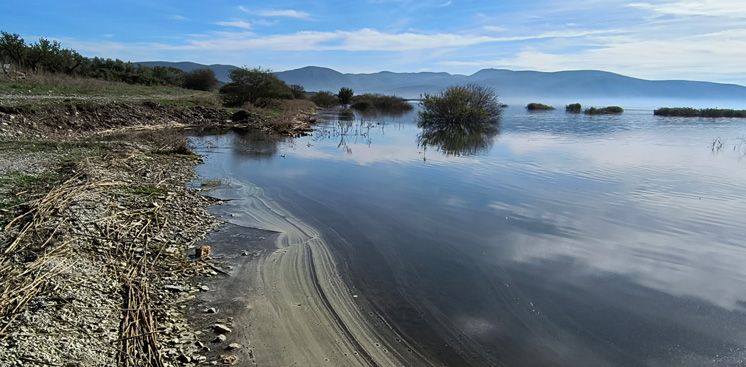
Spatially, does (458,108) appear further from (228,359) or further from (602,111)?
(602,111)

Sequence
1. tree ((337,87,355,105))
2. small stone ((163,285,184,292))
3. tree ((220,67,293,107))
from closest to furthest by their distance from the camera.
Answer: small stone ((163,285,184,292)), tree ((220,67,293,107)), tree ((337,87,355,105))

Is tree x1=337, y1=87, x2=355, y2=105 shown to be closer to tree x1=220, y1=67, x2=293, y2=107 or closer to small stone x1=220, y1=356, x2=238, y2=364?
tree x1=220, y1=67, x2=293, y2=107

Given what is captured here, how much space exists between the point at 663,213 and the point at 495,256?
6.05 meters

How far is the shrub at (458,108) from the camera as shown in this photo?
1647 inches

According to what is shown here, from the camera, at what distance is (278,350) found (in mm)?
4719

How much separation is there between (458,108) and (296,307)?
3853 cm

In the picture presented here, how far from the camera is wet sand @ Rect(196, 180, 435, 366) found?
15.6 feet

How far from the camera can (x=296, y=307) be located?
570 centimetres

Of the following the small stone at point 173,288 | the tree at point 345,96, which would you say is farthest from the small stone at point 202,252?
the tree at point 345,96

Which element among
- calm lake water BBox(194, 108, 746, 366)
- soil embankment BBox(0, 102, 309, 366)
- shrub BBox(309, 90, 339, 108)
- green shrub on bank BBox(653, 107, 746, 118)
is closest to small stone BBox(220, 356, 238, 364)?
soil embankment BBox(0, 102, 309, 366)

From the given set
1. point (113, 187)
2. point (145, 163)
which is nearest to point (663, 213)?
point (113, 187)

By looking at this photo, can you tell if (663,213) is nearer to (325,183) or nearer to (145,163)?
(325,183)

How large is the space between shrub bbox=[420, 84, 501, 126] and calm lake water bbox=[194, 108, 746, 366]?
2400 cm

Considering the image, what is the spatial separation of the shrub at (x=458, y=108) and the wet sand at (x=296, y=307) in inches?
1369
